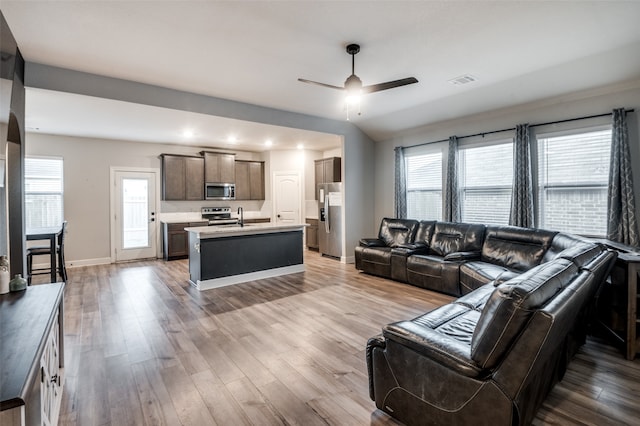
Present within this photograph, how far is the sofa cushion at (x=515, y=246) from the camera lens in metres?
3.96

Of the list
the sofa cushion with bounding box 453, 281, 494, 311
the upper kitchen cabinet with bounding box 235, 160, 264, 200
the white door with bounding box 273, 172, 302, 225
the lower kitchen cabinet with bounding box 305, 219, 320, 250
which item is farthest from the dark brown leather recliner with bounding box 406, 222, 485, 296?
the upper kitchen cabinet with bounding box 235, 160, 264, 200

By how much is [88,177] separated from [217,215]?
9.11 ft

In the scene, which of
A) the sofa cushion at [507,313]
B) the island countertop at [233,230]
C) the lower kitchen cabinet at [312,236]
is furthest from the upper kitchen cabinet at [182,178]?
the sofa cushion at [507,313]

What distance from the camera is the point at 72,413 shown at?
2.04 metres

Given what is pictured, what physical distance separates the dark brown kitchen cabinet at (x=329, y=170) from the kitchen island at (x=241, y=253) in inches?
93.3

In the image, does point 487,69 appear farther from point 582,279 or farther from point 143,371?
point 143,371

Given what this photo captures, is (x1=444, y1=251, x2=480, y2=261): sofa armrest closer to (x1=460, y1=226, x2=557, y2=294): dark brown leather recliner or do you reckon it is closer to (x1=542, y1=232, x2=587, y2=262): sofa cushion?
(x1=460, y1=226, x2=557, y2=294): dark brown leather recliner

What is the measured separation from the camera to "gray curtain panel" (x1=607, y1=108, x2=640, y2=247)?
12.2 ft

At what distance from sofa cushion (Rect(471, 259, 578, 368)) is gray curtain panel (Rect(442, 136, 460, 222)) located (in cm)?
404

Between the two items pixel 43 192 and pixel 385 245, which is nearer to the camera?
pixel 385 245

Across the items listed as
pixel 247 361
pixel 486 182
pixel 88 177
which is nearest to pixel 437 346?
pixel 247 361

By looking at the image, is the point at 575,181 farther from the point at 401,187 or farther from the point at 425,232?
the point at 401,187

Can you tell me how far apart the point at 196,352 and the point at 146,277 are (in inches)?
130

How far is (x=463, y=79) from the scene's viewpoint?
13.8 ft
